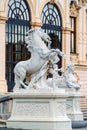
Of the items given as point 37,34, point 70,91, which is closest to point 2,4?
point 70,91

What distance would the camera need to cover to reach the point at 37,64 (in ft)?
57.5

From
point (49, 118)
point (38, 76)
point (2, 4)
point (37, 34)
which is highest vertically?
point (2, 4)

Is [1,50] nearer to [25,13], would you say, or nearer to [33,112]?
[25,13]

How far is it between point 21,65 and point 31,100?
1.47m

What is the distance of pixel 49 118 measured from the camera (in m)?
16.7

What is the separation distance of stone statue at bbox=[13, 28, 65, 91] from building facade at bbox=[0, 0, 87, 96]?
16.2 meters

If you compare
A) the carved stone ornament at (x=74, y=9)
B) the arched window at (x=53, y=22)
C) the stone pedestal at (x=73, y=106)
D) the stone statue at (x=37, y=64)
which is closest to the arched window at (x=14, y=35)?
the arched window at (x=53, y=22)

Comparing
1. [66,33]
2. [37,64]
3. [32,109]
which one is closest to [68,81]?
[37,64]

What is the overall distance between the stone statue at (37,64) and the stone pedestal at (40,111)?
1.64 feet

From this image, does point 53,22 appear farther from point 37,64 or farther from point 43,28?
point 37,64

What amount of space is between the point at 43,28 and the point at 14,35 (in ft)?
9.94

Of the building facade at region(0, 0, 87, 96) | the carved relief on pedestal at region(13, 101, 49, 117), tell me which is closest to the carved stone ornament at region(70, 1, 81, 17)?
the building facade at region(0, 0, 87, 96)

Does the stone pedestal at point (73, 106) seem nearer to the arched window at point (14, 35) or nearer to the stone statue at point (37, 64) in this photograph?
the stone statue at point (37, 64)

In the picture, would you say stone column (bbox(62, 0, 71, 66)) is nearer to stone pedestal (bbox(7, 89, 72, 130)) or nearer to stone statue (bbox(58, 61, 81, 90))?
stone statue (bbox(58, 61, 81, 90))
